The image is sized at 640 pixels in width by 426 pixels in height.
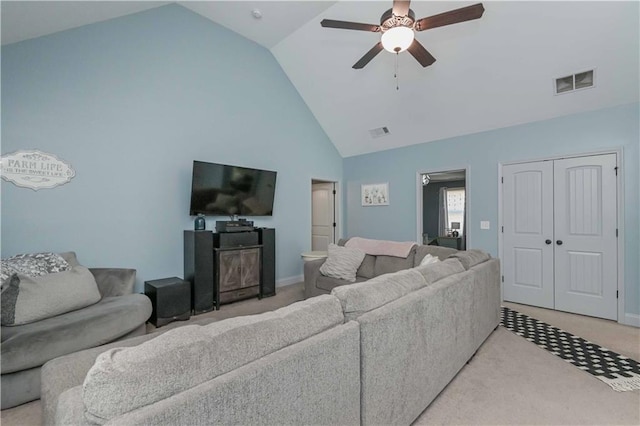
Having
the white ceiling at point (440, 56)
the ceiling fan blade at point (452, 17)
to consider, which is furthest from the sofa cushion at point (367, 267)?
the ceiling fan blade at point (452, 17)

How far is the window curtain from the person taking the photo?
875cm

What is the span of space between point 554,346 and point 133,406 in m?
3.55

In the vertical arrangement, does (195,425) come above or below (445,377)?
above

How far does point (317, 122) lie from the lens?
19.3 ft

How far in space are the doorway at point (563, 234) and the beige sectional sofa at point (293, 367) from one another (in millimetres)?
2766

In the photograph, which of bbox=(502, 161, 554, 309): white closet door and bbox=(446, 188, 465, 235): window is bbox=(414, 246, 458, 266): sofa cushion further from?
bbox=(446, 188, 465, 235): window

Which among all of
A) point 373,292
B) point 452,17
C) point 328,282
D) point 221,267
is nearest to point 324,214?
point 328,282

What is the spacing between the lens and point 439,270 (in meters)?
2.21

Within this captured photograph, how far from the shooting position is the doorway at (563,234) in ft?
11.7

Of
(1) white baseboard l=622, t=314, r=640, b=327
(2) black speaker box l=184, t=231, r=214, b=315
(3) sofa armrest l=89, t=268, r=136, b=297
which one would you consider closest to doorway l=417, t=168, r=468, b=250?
(1) white baseboard l=622, t=314, r=640, b=327

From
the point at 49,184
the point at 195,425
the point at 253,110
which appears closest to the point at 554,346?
the point at 195,425

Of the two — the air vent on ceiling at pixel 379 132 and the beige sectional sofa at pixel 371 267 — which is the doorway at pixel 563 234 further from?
the air vent on ceiling at pixel 379 132

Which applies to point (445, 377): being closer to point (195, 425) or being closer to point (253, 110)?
point (195, 425)

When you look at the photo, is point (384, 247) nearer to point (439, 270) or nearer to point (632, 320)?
point (439, 270)
